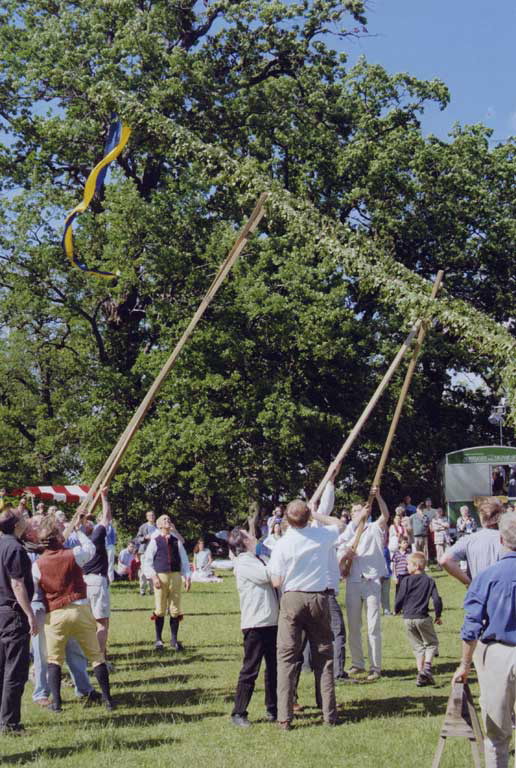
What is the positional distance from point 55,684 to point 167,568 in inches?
168

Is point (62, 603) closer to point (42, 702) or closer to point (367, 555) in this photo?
point (42, 702)

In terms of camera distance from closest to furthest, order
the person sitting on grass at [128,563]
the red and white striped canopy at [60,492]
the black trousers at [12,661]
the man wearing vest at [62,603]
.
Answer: the black trousers at [12,661] < the man wearing vest at [62,603] < the person sitting on grass at [128,563] < the red and white striped canopy at [60,492]

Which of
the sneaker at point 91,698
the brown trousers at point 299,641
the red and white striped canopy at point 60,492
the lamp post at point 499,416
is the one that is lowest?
the sneaker at point 91,698

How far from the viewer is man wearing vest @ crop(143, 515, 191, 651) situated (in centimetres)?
1385

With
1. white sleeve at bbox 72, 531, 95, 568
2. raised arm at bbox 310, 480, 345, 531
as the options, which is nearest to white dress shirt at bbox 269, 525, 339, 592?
raised arm at bbox 310, 480, 345, 531

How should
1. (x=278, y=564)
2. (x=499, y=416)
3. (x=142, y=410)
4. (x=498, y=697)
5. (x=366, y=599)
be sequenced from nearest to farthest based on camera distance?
(x=498, y=697)
(x=278, y=564)
(x=142, y=410)
(x=366, y=599)
(x=499, y=416)

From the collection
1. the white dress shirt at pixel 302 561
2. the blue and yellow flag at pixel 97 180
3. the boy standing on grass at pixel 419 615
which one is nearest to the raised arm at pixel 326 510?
the white dress shirt at pixel 302 561

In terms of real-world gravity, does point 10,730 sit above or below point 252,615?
below

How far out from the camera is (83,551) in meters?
10.0

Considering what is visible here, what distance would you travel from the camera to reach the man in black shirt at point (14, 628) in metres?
8.65

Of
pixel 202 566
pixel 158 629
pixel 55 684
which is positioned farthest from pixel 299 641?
pixel 202 566

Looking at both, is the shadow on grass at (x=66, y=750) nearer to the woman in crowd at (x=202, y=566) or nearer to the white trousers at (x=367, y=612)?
the white trousers at (x=367, y=612)

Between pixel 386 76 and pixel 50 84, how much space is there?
1226 cm

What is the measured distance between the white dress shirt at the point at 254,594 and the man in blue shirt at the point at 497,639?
10.5ft
